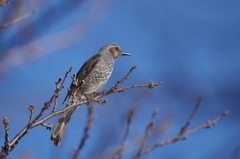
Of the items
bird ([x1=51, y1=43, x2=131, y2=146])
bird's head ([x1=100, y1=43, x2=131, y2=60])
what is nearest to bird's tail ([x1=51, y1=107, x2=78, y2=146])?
bird ([x1=51, y1=43, x2=131, y2=146])

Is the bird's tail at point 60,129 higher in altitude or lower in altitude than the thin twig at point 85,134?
higher

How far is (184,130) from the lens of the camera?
2.27 meters

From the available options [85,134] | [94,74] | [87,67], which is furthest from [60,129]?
[85,134]

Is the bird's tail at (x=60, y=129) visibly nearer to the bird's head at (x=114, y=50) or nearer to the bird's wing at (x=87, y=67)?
the bird's wing at (x=87, y=67)

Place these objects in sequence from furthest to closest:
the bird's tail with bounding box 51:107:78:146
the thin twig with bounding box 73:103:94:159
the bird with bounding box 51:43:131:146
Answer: the bird with bounding box 51:43:131:146
the bird's tail with bounding box 51:107:78:146
the thin twig with bounding box 73:103:94:159

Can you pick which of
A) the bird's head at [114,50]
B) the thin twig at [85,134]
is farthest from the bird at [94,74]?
the thin twig at [85,134]

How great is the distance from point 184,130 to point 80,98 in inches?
130

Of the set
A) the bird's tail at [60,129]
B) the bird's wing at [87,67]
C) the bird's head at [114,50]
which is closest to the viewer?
the bird's tail at [60,129]

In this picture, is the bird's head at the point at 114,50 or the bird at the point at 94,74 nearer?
the bird at the point at 94,74

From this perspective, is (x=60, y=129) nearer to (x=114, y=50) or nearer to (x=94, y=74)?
(x=94, y=74)

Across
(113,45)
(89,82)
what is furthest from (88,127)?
(113,45)

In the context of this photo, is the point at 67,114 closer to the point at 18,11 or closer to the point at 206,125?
the point at 18,11

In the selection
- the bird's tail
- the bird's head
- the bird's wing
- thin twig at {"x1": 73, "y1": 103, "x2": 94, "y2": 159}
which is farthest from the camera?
the bird's head

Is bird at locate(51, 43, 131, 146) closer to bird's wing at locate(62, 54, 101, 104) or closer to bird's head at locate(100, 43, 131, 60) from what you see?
bird's wing at locate(62, 54, 101, 104)
